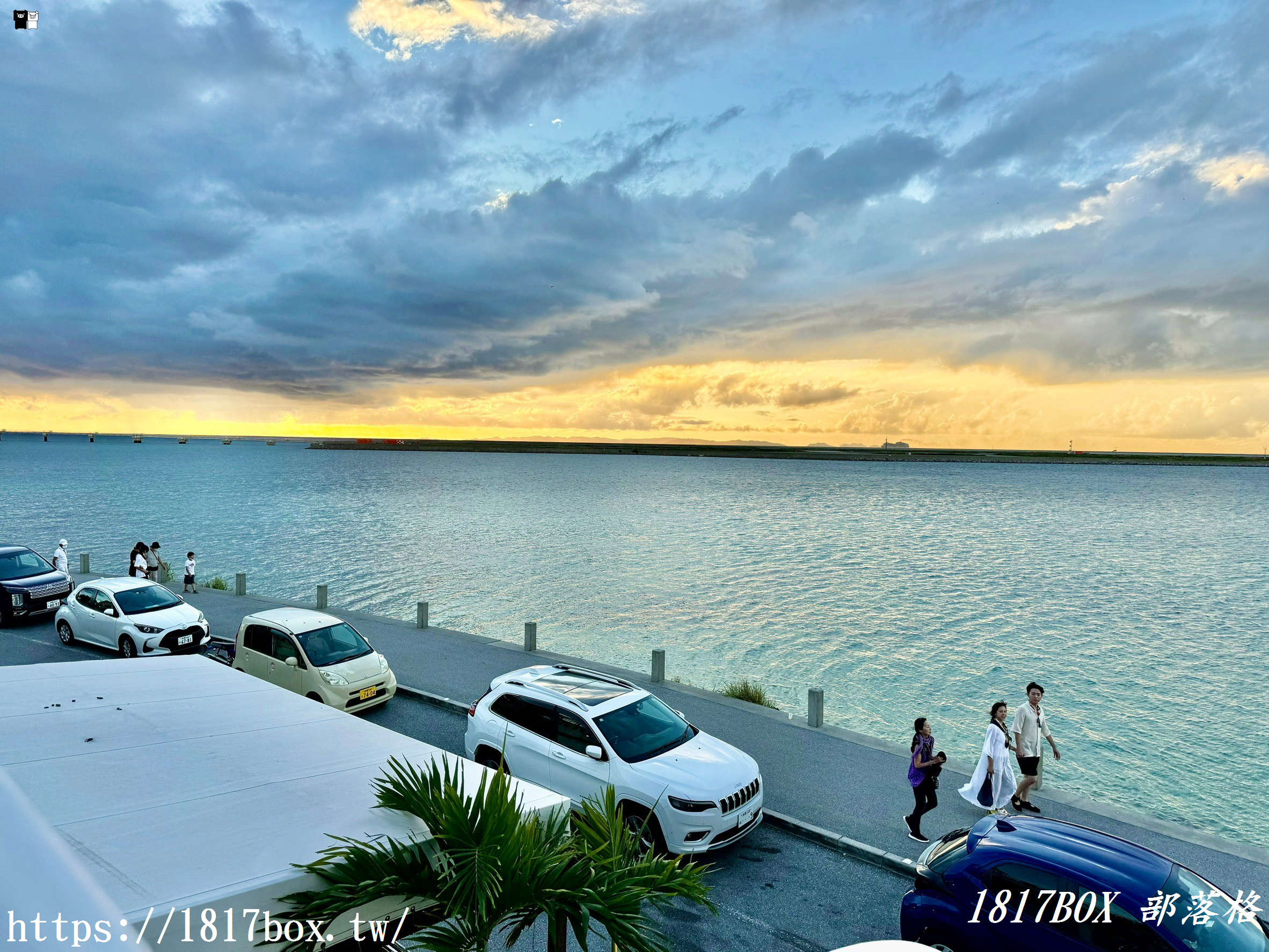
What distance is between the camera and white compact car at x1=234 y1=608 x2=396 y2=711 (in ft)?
41.5

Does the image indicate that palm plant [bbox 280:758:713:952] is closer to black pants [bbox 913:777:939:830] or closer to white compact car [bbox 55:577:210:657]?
black pants [bbox 913:777:939:830]

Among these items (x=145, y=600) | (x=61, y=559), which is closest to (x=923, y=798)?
(x=145, y=600)

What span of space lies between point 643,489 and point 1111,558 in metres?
81.0

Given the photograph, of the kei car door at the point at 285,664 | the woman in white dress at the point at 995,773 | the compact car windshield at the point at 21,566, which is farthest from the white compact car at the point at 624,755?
the compact car windshield at the point at 21,566

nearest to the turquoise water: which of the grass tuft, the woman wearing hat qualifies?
the grass tuft

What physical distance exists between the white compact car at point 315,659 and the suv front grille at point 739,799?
→ 285 inches

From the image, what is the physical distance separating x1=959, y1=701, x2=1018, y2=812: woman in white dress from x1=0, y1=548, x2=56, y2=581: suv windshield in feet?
76.8

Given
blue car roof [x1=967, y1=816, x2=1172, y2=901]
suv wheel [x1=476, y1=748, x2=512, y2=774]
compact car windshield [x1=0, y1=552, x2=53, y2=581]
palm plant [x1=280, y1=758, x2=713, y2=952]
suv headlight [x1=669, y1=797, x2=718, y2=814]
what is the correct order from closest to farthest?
palm plant [x1=280, y1=758, x2=713, y2=952], blue car roof [x1=967, y1=816, x2=1172, y2=901], suv headlight [x1=669, y1=797, x2=718, y2=814], suv wheel [x1=476, y1=748, x2=512, y2=774], compact car windshield [x1=0, y1=552, x2=53, y2=581]

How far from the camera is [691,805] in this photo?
8289 mm

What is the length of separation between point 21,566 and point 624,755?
2054cm

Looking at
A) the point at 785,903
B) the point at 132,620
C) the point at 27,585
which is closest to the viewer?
the point at 785,903

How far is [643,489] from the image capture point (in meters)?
126

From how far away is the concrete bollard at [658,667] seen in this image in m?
15.6

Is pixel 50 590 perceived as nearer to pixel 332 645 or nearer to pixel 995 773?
pixel 332 645
